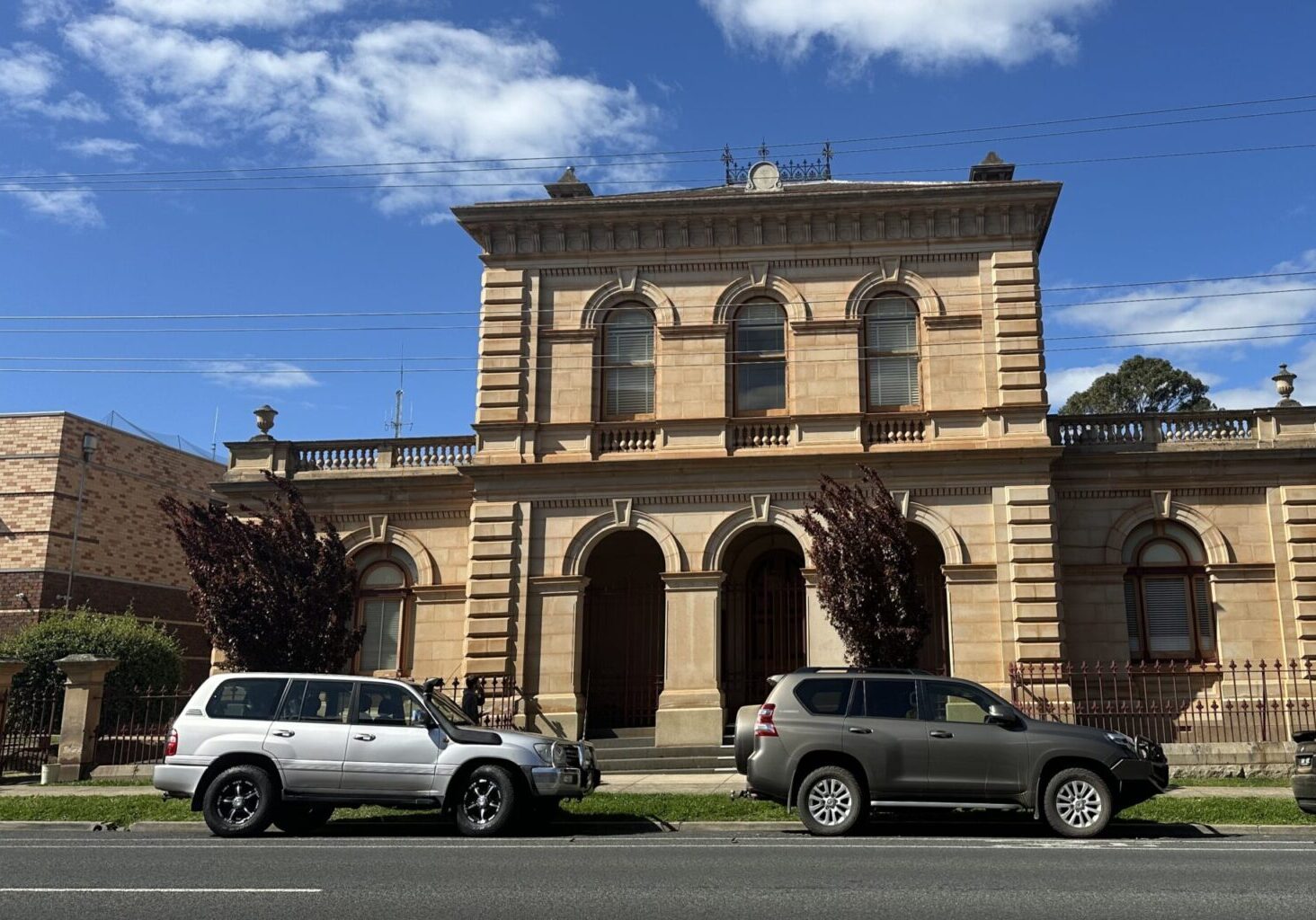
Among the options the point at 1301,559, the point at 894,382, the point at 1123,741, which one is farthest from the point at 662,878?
the point at 1301,559

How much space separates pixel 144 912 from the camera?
727cm

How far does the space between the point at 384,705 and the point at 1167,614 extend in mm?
15287

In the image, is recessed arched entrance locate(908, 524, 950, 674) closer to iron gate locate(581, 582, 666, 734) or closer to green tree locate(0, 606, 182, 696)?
iron gate locate(581, 582, 666, 734)

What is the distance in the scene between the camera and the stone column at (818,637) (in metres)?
19.8

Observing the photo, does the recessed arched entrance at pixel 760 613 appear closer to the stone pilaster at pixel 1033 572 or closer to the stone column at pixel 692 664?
the stone column at pixel 692 664

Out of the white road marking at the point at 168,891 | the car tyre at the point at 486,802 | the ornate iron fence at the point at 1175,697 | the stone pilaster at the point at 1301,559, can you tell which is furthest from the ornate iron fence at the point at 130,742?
the stone pilaster at the point at 1301,559

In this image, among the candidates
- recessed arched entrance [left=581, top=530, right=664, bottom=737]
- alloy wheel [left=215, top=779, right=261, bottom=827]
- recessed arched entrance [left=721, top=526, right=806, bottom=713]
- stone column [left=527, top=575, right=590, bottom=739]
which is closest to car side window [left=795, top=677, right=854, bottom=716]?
alloy wheel [left=215, top=779, right=261, bottom=827]

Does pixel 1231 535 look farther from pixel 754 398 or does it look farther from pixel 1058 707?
pixel 754 398

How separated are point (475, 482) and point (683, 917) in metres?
15.1

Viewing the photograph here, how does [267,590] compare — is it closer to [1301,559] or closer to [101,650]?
[101,650]

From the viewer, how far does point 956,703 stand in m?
11.8

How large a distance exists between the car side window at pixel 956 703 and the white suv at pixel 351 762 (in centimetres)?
392

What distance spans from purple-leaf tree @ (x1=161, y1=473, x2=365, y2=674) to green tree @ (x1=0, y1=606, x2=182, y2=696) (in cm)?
377

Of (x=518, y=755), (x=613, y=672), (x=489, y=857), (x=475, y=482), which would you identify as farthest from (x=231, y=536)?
(x=489, y=857)
